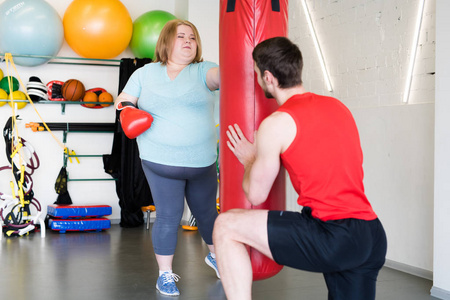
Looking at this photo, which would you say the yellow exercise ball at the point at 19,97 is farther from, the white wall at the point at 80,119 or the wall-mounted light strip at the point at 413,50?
the wall-mounted light strip at the point at 413,50

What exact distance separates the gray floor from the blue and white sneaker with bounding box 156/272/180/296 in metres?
0.05

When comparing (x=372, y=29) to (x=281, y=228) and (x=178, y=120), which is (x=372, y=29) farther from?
(x=281, y=228)

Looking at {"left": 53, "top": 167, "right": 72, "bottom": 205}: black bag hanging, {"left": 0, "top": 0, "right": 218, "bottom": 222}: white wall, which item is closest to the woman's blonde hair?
{"left": 0, "top": 0, "right": 218, "bottom": 222}: white wall

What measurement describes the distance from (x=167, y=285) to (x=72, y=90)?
3439 millimetres

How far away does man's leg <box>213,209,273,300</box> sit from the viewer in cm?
202

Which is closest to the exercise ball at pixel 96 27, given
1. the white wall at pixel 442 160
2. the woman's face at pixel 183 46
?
the woman's face at pixel 183 46

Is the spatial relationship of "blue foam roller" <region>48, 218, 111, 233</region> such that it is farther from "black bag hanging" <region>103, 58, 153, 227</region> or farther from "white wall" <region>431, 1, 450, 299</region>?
"white wall" <region>431, 1, 450, 299</region>

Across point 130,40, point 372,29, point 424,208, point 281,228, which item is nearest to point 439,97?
point 424,208

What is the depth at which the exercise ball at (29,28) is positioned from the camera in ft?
17.6

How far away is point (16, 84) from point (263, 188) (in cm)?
470

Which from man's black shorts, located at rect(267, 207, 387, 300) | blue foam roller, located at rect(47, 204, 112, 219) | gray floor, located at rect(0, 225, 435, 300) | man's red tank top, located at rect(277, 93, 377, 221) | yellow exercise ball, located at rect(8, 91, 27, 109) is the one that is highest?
yellow exercise ball, located at rect(8, 91, 27, 109)

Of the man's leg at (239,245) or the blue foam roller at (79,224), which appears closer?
the man's leg at (239,245)

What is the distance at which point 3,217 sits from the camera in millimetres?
5789

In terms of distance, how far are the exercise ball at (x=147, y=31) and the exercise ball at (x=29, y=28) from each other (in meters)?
0.88
